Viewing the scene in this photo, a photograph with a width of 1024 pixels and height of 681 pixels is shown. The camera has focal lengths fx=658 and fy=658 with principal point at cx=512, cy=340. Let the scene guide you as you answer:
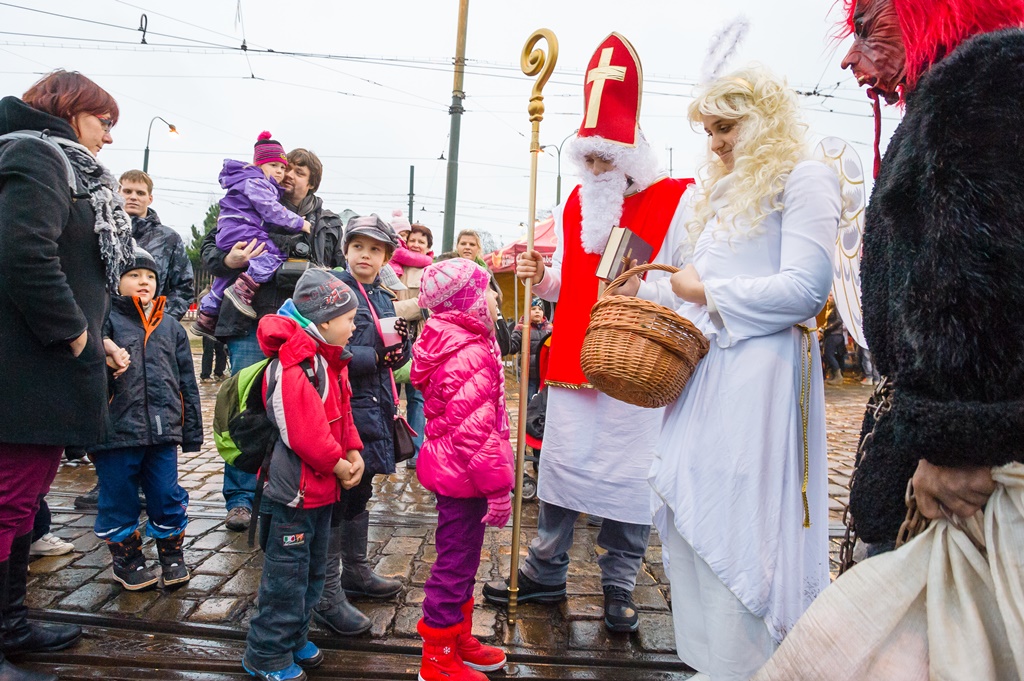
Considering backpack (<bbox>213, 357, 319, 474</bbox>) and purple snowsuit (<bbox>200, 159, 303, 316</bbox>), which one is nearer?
backpack (<bbox>213, 357, 319, 474</bbox>)

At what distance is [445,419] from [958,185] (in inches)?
71.3

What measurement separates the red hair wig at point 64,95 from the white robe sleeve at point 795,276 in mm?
2466

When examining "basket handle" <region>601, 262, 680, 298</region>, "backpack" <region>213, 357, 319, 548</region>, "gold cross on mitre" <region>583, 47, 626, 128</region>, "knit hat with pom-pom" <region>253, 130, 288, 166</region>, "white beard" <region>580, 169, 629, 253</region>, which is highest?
"gold cross on mitre" <region>583, 47, 626, 128</region>

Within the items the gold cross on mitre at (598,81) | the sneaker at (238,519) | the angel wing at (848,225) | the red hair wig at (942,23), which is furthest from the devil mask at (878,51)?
the sneaker at (238,519)

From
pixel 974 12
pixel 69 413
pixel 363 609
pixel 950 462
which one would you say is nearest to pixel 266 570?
pixel 363 609

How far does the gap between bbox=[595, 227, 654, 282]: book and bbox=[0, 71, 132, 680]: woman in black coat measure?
1.93 meters

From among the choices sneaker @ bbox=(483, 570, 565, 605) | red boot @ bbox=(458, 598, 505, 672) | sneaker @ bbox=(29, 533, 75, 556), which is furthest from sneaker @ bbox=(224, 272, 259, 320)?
red boot @ bbox=(458, 598, 505, 672)

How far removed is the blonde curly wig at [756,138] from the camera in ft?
6.87

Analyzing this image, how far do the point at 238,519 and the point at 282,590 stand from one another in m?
1.61

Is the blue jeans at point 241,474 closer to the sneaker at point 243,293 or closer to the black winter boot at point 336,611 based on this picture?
the sneaker at point 243,293

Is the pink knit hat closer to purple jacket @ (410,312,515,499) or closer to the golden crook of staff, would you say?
purple jacket @ (410,312,515,499)

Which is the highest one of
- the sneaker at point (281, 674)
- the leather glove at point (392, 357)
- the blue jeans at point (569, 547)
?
the leather glove at point (392, 357)

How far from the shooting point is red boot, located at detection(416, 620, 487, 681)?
2.39m

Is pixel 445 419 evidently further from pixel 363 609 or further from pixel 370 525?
pixel 370 525
